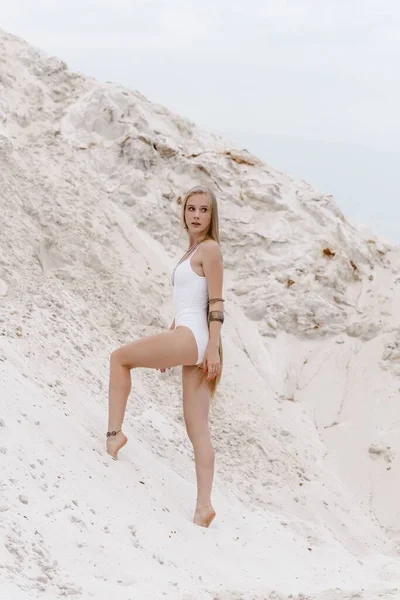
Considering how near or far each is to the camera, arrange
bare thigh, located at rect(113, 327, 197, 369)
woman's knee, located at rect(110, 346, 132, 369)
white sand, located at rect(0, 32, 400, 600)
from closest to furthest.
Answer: white sand, located at rect(0, 32, 400, 600), bare thigh, located at rect(113, 327, 197, 369), woman's knee, located at rect(110, 346, 132, 369)

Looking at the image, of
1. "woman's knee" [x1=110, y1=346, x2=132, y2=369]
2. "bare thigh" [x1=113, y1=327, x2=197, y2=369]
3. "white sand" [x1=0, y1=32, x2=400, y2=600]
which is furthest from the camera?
"woman's knee" [x1=110, y1=346, x2=132, y2=369]

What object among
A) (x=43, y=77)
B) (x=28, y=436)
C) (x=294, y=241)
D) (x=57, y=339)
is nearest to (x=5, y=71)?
(x=43, y=77)

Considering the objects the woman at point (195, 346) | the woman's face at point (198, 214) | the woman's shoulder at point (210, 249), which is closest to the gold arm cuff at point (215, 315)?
the woman at point (195, 346)

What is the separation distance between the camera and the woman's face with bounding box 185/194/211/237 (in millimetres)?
4125

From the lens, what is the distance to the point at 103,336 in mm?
6652

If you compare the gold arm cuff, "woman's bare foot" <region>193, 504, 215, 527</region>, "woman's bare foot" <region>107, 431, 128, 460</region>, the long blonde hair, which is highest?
the long blonde hair

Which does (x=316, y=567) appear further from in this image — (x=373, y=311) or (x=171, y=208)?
(x=171, y=208)

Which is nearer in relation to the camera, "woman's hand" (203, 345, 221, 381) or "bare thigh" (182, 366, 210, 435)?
"woman's hand" (203, 345, 221, 381)

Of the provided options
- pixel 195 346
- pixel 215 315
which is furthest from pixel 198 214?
pixel 195 346

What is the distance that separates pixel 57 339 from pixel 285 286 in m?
4.91

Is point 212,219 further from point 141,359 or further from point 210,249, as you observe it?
point 141,359

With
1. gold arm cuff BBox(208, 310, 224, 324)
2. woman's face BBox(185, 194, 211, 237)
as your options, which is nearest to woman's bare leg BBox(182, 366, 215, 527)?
gold arm cuff BBox(208, 310, 224, 324)

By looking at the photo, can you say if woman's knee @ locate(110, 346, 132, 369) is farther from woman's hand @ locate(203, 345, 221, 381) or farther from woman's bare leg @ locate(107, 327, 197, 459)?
woman's hand @ locate(203, 345, 221, 381)

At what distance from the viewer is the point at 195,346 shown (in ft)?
13.1
